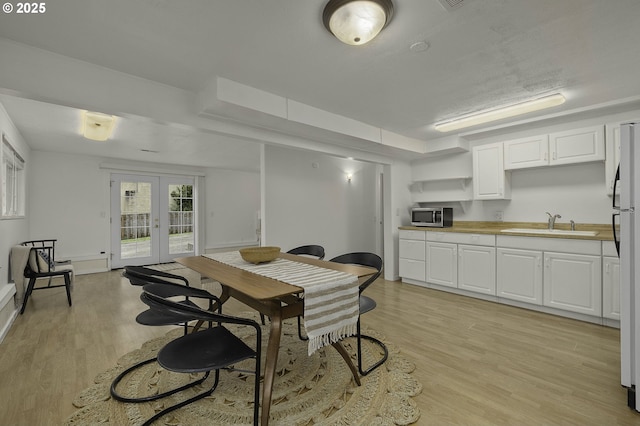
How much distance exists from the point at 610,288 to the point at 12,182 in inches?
288

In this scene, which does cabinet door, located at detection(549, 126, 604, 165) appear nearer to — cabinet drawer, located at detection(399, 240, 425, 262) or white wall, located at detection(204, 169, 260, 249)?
cabinet drawer, located at detection(399, 240, 425, 262)

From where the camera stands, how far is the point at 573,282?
10.2 ft

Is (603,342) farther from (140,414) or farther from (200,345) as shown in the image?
(140,414)

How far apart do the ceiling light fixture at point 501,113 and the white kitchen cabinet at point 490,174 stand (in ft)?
1.76

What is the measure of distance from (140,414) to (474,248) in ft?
12.6

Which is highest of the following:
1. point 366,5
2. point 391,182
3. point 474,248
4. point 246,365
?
point 366,5

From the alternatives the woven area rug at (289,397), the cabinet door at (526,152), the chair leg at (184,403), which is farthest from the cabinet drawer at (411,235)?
the chair leg at (184,403)

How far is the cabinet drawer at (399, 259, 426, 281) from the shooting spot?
14.8ft

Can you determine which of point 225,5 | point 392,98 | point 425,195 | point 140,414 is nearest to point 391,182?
point 425,195

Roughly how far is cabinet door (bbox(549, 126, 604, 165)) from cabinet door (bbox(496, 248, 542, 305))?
1.16m

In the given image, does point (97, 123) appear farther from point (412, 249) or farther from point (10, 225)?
point (412, 249)

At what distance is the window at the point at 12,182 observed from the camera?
354 cm

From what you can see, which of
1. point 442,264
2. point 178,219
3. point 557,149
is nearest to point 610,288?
point 557,149

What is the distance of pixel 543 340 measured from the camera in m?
2.65
